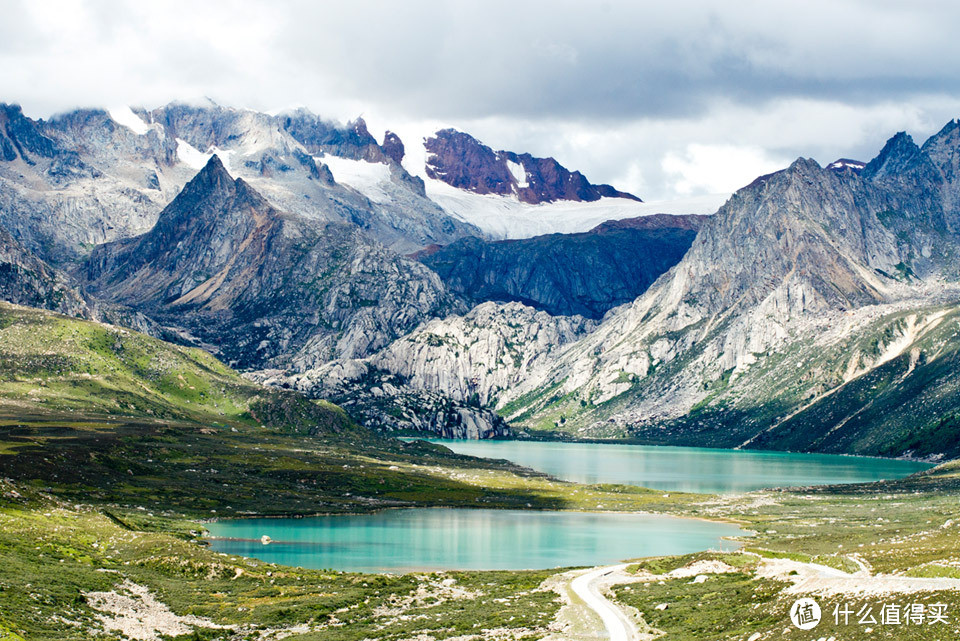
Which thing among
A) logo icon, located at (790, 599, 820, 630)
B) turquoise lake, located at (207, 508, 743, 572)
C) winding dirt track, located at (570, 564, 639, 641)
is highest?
logo icon, located at (790, 599, 820, 630)

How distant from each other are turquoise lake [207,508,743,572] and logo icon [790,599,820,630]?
6555 centimetres

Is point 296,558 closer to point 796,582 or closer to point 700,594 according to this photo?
point 700,594

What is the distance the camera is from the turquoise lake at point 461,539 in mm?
122562

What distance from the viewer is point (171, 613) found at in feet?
243

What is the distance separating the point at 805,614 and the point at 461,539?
323 ft

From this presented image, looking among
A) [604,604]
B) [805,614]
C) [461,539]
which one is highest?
[805,614]

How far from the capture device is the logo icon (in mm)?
50438

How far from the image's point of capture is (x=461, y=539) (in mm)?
147500

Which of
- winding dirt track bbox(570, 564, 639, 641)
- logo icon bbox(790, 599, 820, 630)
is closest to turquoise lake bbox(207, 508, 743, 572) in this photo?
winding dirt track bbox(570, 564, 639, 641)

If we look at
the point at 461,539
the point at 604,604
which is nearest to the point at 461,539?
the point at 461,539

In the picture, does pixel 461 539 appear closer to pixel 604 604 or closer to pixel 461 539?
pixel 461 539

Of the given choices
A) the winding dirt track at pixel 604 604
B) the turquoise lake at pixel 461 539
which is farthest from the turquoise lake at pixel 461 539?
the winding dirt track at pixel 604 604

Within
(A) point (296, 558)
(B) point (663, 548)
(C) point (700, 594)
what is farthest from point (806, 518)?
(C) point (700, 594)

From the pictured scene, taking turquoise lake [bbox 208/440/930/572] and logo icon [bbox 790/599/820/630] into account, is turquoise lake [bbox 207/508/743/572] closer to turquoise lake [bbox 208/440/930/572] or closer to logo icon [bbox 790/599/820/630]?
turquoise lake [bbox 208/440/930/572]
